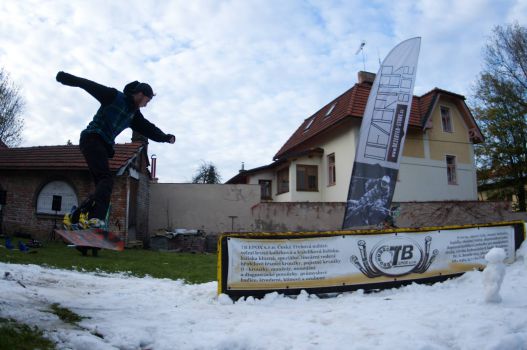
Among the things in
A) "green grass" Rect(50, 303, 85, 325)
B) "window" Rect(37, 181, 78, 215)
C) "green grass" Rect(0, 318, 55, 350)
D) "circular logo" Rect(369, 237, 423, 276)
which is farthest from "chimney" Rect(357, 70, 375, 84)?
"green grass" Rect(0, 318, 55, 350)

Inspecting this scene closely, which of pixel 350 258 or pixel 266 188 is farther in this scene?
pixel 266 188

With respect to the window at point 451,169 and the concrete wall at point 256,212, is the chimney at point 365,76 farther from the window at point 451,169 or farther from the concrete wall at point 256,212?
the concrete wall at point 256,212

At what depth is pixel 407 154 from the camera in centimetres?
2219

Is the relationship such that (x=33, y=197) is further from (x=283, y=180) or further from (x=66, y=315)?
(x=66, y=315)

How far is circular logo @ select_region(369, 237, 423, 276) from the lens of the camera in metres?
6.48

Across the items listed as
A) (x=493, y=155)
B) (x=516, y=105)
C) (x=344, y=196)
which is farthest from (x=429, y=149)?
(x=493, y=155)

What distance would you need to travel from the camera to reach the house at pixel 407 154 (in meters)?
21.6

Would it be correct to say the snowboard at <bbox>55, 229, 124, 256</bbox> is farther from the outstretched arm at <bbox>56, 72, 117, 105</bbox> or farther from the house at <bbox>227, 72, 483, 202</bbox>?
the house at <bbox>227, 72, 483, 202</bbox>

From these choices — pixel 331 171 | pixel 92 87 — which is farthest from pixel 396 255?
pixel 331 171

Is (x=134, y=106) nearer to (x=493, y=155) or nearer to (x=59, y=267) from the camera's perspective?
(x=59, y=267)

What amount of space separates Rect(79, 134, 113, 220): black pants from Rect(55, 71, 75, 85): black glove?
1.74 feet

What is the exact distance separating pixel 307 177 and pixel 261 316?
18794 mm

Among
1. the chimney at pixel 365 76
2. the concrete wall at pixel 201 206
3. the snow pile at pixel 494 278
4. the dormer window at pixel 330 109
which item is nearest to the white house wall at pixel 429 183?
the dormer window at pixel 330 109

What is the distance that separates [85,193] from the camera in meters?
16.2
